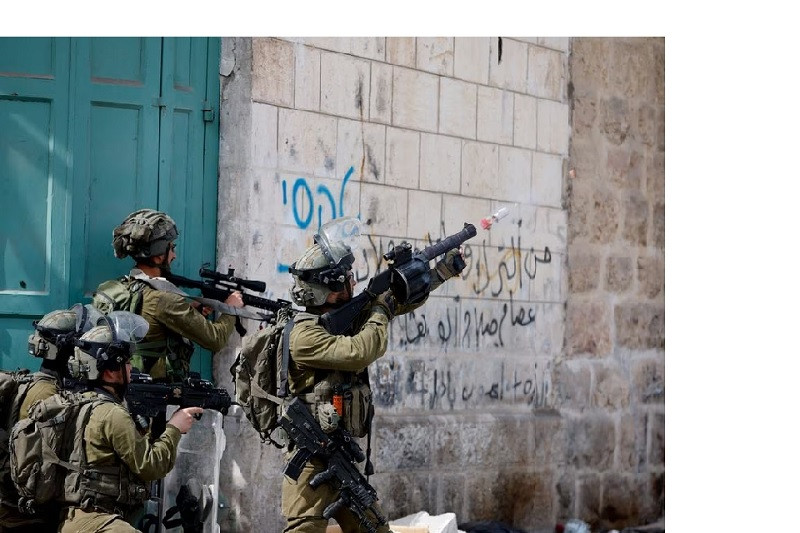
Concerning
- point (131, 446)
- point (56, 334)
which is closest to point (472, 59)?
point (56, 334)

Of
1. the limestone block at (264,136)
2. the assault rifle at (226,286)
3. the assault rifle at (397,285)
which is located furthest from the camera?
the limestone block at (264,136)

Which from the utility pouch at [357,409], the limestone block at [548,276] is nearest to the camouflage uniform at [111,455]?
the utility pouch at [357,409]

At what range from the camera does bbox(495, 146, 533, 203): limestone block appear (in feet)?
29.3

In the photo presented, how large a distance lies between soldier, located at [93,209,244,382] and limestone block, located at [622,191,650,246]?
4.02m

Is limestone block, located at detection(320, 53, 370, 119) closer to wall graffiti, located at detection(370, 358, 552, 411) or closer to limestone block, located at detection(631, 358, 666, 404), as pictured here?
wall graffiti, located at detection(370, 358, 552, 411)

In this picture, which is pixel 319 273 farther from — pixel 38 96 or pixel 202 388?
pixel 38 96

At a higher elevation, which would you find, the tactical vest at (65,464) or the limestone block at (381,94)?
the limestone block at (381,94)

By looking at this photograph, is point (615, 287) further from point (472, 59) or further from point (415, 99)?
point (415, 99)

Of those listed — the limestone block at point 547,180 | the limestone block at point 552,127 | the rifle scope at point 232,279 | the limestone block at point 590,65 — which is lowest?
the rifle scope at point 232,279

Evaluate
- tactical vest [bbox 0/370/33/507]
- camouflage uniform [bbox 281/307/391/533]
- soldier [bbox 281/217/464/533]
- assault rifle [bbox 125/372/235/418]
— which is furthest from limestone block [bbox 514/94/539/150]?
tactical vest [bbox 0/370/33/507]

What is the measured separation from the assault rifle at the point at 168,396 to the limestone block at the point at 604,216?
4.16 metres

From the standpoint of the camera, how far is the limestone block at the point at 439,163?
8.45 metres

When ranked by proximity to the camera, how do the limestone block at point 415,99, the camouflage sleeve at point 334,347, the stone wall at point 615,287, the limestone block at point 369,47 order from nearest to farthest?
the camouflage sleeve at point 334,347 → the limestone block at point 369,47 → the limestone block at point 415,99 → the stone wall at point 615,287

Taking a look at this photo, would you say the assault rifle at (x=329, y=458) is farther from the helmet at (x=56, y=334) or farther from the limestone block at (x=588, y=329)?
the limestone block at (x=588, y=329)
